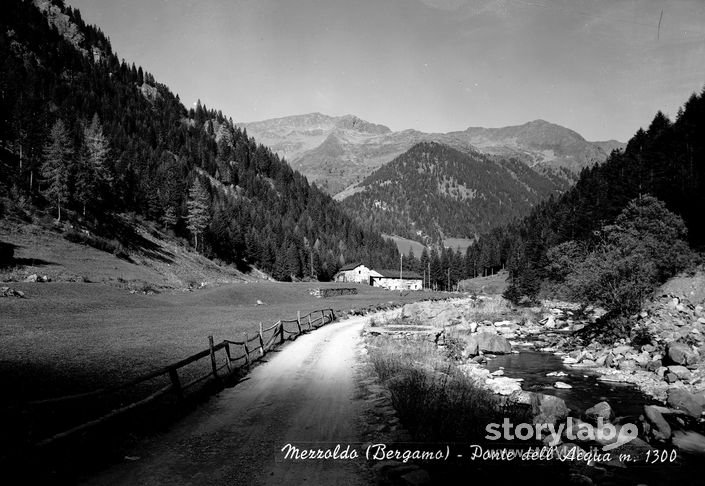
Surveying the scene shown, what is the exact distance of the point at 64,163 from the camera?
6862cm

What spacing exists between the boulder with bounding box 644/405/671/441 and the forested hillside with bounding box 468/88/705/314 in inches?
899

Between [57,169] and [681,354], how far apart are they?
272 feet

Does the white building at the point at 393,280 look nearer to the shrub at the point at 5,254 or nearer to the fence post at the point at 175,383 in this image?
the shrub at the point at 5,254

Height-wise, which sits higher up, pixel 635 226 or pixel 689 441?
pixel 635 226

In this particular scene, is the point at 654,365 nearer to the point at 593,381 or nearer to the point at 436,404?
the point at 593,381

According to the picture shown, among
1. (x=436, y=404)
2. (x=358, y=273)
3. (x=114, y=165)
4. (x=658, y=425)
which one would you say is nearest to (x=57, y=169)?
(x=114, y=165)

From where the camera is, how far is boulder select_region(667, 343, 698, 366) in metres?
21.9

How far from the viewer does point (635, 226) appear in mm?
48781

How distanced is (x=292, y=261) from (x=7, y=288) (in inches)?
3767

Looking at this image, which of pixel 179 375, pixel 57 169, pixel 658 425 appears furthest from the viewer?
pixel 57 169

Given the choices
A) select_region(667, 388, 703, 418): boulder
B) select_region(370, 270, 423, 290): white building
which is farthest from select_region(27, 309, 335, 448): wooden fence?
select_region(370, 270, 423, 290): white building

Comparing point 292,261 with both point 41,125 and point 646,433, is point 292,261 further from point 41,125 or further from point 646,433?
point 646,433

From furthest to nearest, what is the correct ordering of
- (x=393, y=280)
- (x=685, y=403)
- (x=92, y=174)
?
(x=393, y=280) < (x=92, y=174) < (x=685, y=403)

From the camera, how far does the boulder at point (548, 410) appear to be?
13316mm
